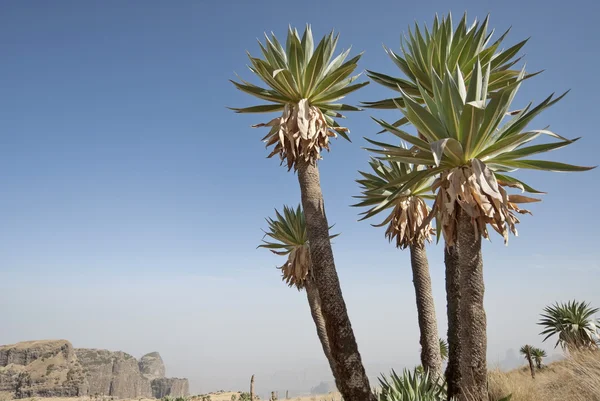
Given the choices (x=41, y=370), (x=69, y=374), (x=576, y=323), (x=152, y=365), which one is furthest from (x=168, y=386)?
(x=576, y=323)

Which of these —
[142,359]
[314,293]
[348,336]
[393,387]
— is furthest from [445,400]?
[142,359]

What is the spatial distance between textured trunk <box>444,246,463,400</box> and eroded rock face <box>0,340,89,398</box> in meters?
73.9

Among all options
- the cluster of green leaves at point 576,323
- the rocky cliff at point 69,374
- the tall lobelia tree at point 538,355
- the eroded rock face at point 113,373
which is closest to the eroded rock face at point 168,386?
the rocky cliff at point 69,374

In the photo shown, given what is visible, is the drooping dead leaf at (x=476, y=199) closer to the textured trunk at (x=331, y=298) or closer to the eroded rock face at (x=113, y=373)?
the textured trunk at (x=331, y=298)

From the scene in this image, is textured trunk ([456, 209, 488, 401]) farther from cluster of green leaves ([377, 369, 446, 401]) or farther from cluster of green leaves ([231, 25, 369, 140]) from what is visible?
cluster of green leaves ([231, 25, 369, 140])

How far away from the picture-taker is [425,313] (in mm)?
10242

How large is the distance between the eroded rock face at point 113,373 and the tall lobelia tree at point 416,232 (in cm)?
8017

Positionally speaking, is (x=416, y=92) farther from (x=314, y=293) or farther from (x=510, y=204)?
(x=314, y=293)

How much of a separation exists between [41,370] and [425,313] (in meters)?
82.4

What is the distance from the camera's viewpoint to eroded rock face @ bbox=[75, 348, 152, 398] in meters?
76.2

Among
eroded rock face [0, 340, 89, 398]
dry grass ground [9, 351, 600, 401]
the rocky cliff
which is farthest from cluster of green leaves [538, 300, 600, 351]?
eroded rock face [0, 340, 89, 398]

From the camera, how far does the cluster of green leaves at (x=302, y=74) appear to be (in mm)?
8727

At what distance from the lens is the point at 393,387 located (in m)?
7.24

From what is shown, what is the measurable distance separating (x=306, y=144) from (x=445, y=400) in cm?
602
